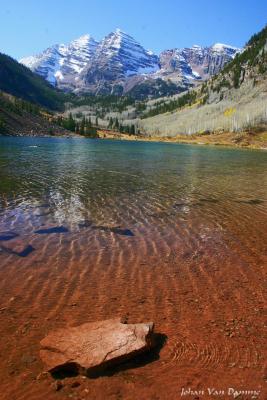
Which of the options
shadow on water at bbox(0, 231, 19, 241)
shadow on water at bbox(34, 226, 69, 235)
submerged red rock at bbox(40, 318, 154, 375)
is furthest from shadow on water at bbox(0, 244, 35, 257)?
submerged red rock at bbox(40, 318, 154, 375)

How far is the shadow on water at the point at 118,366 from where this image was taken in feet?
25.6

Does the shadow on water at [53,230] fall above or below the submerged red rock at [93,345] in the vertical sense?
below

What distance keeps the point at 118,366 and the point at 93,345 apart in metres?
0.74

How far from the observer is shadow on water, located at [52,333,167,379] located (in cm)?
781

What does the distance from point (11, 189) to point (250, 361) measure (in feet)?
84.7

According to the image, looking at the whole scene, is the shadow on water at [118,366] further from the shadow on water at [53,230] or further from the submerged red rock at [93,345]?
the shadow on water at [53,230]

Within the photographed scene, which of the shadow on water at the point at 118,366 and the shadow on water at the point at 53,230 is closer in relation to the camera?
the shadow on water at the point at 118,366

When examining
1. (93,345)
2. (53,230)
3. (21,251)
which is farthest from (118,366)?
(53,230)

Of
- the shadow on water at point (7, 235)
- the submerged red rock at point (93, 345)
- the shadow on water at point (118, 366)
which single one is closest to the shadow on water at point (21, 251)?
the shadow on water at point (7, 235)

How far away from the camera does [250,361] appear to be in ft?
27.7

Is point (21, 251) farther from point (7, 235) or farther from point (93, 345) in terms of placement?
point (93, 345)

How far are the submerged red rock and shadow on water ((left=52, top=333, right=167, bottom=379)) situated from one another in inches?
1.9

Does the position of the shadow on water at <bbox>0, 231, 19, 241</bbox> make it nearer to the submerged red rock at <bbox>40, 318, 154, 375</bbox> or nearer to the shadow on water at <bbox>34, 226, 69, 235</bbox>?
the shadow on water at <bbox>34, 226, 69, 235</bbox>

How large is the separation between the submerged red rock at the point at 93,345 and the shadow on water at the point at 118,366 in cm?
5
